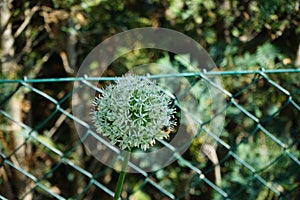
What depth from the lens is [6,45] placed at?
1.98 metres

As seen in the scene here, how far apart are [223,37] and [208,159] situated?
1.68 ft

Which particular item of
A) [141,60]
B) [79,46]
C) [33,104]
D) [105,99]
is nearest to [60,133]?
[33,104]

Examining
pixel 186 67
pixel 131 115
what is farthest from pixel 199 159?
pixel 131 115

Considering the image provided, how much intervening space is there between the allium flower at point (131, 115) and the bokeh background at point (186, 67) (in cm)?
111

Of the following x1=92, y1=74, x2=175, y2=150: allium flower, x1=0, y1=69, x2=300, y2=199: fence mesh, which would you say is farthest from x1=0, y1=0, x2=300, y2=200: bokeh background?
x1=92, y1=74, x2=175, y2=150: allium flower

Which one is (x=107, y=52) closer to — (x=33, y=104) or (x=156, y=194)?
(x=33, y=104)

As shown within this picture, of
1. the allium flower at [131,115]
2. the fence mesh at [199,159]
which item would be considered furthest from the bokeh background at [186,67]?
the allium flower at [131,115]

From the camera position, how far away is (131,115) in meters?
0.72

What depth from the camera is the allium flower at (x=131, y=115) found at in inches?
28.1

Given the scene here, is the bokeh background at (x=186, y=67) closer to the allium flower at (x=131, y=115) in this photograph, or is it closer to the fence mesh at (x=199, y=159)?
the fence mesh at (x=199, y=159)

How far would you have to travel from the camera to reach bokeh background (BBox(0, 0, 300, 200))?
6.41 ft

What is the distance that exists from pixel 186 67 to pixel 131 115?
47.7 inches

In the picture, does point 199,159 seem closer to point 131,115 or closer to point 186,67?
Result: point 186,67

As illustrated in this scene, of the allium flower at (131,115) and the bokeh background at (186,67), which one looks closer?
the allium flower at (131,115)
